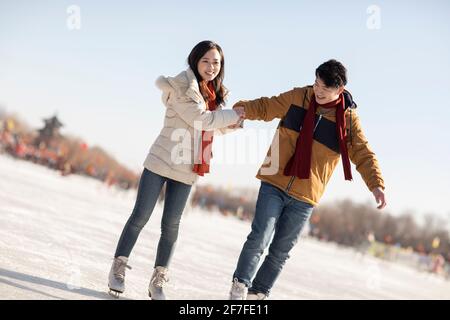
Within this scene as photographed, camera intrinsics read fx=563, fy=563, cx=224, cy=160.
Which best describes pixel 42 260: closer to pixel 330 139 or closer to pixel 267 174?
pixel 267 174

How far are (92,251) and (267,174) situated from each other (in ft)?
7.31

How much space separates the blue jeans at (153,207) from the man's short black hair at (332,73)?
1.08 m

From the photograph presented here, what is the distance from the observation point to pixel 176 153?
11.1 ft

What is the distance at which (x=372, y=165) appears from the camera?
11.9ft

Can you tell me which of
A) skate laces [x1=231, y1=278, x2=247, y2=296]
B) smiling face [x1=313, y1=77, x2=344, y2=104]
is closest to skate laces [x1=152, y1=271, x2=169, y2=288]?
skate laces [x1=231, y1=278, x2=247, y2=296]

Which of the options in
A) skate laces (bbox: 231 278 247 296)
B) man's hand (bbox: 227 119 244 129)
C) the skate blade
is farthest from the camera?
man's hand (bbox: 227 119 244 129)

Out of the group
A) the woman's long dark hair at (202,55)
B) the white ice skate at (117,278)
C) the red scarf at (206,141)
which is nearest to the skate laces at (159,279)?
the white ice skate at (117,278)

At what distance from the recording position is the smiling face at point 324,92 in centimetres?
352

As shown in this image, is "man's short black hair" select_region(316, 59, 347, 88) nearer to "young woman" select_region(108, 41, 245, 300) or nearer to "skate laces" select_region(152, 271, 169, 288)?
"young woman" select_region(108, 41, 245, 300)

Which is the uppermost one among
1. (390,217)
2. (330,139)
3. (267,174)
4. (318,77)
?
(318,77)

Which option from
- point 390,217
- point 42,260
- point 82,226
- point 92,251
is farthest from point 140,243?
point 390,217

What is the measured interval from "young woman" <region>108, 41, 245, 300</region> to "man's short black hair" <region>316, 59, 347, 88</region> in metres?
0.59

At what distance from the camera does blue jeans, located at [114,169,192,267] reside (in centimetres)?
340
